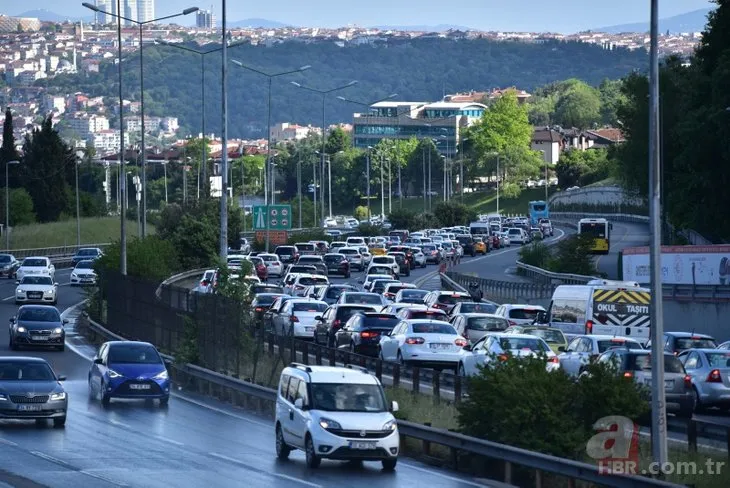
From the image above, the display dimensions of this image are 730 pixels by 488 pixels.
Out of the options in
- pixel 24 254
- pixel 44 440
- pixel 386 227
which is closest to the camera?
pixel 44 440

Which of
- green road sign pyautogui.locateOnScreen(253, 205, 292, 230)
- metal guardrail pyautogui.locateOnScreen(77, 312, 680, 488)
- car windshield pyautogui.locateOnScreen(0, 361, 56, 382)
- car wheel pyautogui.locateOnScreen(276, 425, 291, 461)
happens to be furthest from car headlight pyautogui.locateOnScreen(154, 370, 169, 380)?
green road sign pyautogui.locateOnScreen(253, 205, 292, 230)

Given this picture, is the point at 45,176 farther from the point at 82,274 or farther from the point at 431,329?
the point at 431,329

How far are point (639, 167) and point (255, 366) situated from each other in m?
62.1

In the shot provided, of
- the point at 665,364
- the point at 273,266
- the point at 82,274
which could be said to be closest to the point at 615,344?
the point at 665,364

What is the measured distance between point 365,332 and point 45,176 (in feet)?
326

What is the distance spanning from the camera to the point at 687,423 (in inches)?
926

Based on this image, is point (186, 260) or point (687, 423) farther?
point (186, 260)

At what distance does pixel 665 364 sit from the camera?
31297 mm

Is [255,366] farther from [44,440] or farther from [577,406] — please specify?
[577,406]

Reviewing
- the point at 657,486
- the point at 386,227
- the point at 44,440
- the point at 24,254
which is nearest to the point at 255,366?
the point at 44,440

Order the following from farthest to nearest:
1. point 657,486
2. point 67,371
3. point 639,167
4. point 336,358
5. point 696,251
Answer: point 639,167 → point 696,251 → point 67,371 → point 336,358 → point 657,486

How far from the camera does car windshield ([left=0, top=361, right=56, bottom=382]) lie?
30.3 m

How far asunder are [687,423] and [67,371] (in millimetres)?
22992

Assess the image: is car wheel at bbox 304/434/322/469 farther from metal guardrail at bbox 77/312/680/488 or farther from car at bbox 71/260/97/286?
car at bbox 71/260/97/286
